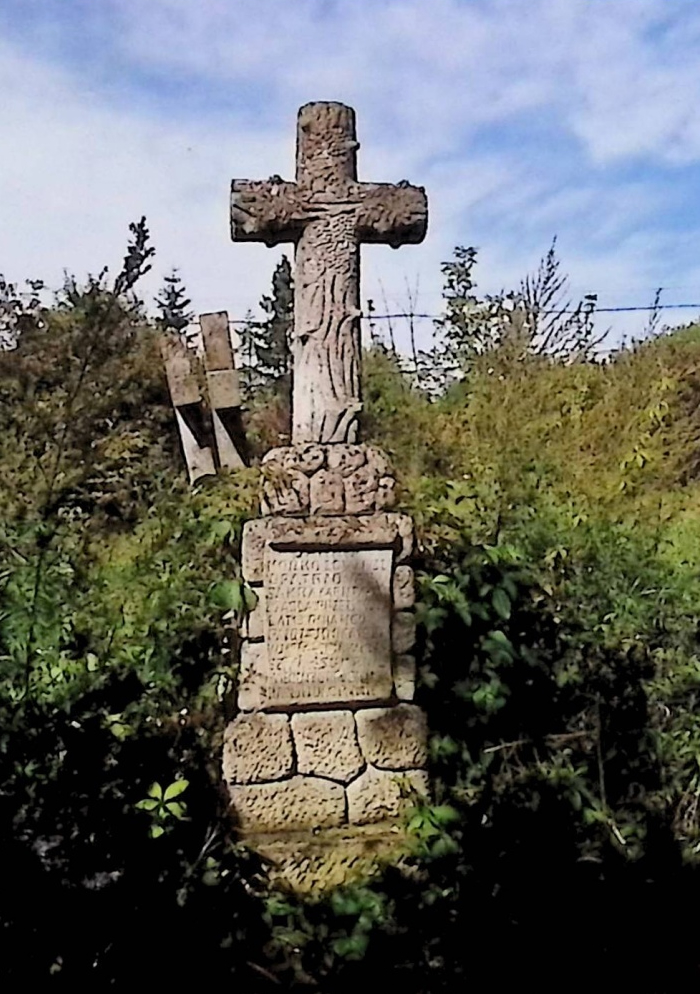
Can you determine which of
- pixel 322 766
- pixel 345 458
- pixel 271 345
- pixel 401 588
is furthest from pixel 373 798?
pixel 271 345

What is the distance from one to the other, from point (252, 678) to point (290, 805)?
45cm

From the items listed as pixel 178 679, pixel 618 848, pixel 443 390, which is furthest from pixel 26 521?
pixel 443 390

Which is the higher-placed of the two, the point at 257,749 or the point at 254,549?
the point at 254,549

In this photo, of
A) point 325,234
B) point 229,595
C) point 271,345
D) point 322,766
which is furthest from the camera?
point 271,345

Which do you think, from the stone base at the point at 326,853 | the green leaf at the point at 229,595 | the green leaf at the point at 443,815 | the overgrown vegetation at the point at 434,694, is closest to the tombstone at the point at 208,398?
the overgrown vegetation at the point at 434,694

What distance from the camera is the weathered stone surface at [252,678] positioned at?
3902mm

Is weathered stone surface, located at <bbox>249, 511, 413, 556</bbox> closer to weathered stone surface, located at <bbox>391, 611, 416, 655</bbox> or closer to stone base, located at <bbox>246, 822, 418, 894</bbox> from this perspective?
weathered stone surface, located at <bbox>391, 611, 416, 655</bbox>

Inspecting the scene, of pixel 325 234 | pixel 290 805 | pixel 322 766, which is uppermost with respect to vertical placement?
pixel 325 234

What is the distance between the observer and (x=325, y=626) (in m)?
3.92

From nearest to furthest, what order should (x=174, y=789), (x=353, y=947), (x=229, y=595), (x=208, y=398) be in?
(x=353, y=947) → (x=174, y=789) → (x=229, y=595) → (x=208, y=398)

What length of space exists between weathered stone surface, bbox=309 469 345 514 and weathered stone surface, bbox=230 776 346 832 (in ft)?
3.06

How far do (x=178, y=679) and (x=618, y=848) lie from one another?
1728 millimetres

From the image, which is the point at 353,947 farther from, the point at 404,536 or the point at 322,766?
the point at 404,536

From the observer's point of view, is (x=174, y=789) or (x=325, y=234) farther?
(x=325, y=234)
